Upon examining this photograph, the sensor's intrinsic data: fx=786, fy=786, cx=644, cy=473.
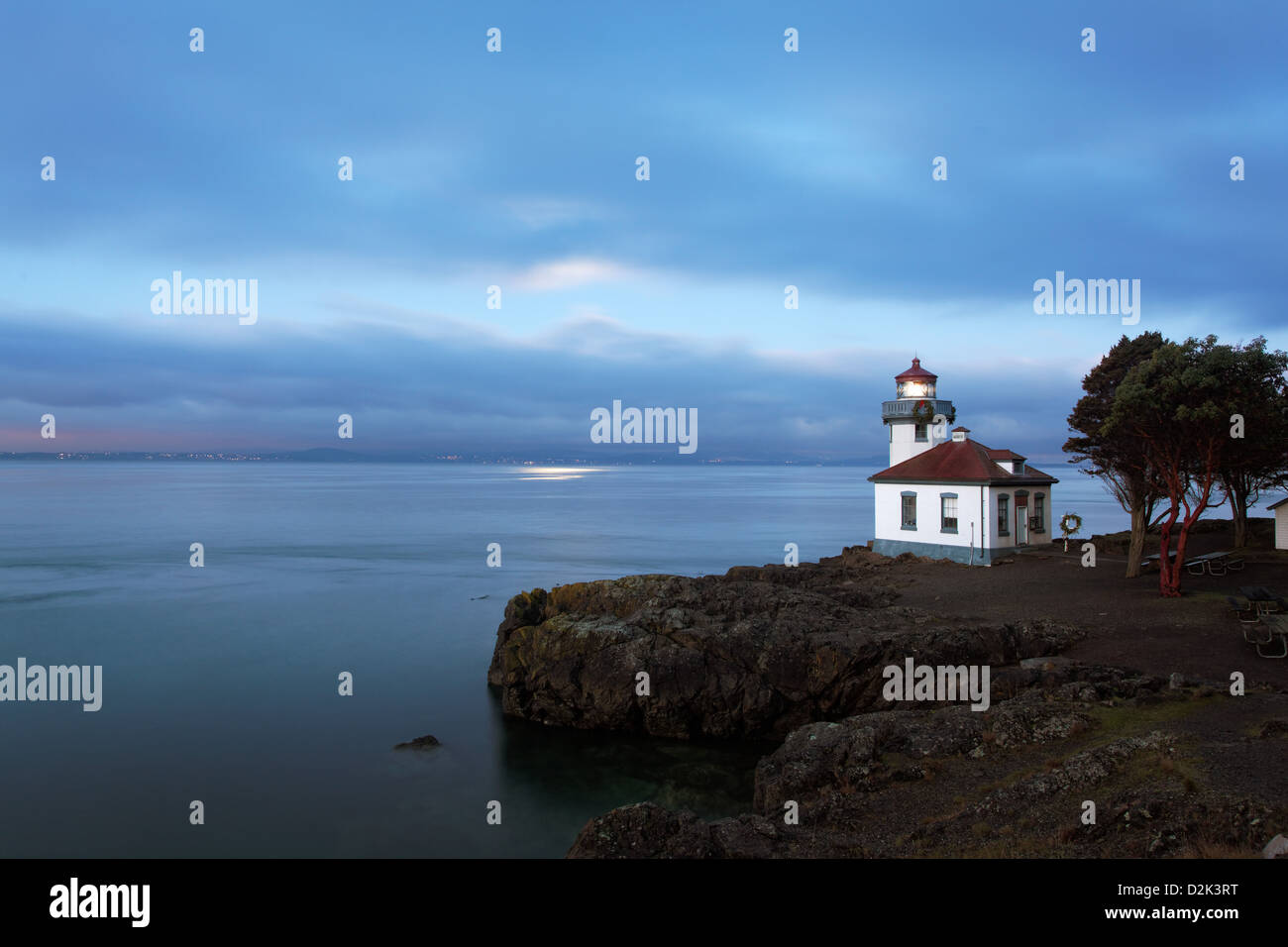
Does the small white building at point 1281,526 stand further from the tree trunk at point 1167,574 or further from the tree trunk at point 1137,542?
the tree trunk at point 1167,574

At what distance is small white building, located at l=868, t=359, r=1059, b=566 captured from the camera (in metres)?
30.6

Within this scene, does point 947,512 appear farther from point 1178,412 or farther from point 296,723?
point 296,723

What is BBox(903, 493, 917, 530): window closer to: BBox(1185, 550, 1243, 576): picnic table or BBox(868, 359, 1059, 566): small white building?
BBox(868, 359, 1059, 566): small white building

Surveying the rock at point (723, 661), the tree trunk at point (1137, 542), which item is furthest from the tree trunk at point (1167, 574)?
the rock at point (723, 661)

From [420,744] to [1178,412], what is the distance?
61.6ft

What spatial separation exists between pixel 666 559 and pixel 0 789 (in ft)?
121

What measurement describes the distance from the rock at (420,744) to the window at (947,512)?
2277 centimetres

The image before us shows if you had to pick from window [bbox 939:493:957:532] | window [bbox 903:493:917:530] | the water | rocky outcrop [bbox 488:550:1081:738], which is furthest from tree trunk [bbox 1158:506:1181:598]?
the water

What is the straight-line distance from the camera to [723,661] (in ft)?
53.7

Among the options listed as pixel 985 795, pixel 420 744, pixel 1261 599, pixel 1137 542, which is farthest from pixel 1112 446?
pixel 420 744

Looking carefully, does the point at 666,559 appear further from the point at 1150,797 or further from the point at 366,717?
the point at 1150,797

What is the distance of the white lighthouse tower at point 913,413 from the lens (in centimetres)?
3909

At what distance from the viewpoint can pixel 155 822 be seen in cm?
1272

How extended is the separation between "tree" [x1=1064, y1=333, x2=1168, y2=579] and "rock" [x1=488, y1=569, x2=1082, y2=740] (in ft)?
34.0
